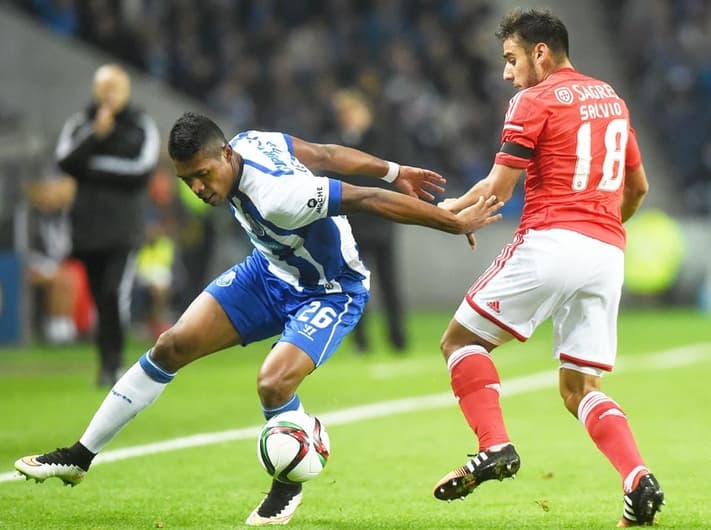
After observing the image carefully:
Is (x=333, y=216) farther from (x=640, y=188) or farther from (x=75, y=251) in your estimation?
(x=75, y=251)

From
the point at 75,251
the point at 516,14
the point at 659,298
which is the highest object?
the point at 516,14

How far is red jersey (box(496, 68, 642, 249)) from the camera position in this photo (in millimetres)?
5844

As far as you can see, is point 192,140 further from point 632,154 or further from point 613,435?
point 613,435

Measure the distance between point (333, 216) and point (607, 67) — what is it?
1979 cm

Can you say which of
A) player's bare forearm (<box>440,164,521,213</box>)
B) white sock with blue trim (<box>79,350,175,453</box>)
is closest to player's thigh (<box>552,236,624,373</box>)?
player's bare forearm (<box>440,164,521,213</box>)

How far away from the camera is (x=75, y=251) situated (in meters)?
11.2

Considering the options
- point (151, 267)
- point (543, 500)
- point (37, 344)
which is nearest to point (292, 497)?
point (543, 500)

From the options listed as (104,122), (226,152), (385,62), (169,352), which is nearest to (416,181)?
(226,152)

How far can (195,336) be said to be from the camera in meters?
6.25

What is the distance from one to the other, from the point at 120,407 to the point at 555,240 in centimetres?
206

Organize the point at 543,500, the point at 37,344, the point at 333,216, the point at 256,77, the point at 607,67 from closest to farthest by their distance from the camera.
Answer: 1. the point at 333,216
2. the point at 543,500
3. the point at 37,344
4. the point at 256,77
5. the point at 607,67

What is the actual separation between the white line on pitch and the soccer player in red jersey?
236 cm

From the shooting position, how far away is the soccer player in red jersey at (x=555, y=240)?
19.2 ft

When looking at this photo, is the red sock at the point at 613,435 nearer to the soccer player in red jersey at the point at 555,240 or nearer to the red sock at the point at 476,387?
the soccer player in red jersey at the point at 555,240
